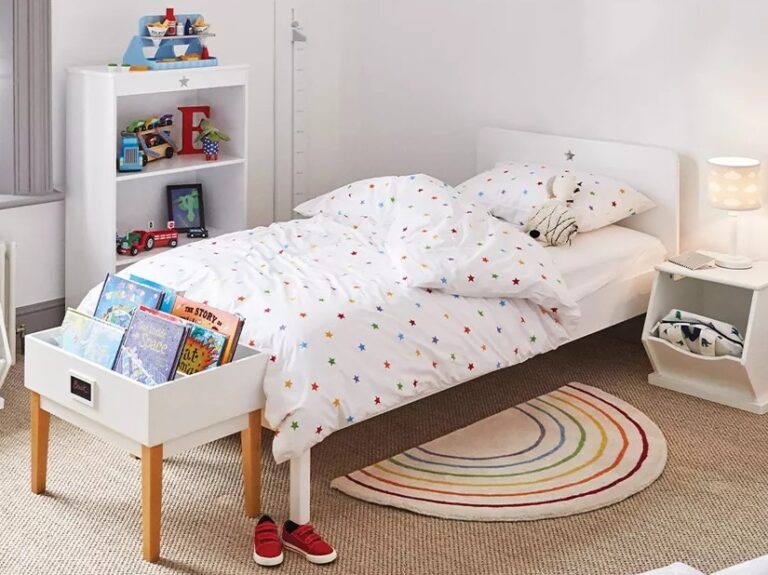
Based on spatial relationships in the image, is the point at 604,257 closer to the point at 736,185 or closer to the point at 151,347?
the point at 736,185

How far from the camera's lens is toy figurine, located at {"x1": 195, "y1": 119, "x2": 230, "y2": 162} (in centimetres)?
421

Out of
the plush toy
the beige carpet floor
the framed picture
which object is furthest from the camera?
the framed picture

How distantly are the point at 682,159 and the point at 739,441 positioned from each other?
1.12 meters

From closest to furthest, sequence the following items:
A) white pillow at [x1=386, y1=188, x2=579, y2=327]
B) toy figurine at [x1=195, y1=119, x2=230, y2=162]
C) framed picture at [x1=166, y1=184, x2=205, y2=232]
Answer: white pillow at [x1=386, y1=188, x2=579, y2=327] < toy figurine at [x1=195, y1=119, x2=230, y2=162] < framed picture at [x1=166, y1=184, x2=205, y2=232]

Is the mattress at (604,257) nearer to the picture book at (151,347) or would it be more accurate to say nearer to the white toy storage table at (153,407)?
the white toy storage table at (153,407)

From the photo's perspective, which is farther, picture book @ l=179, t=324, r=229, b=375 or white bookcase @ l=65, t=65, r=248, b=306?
white bookcase @ l=65, t=65, r=248, b=306

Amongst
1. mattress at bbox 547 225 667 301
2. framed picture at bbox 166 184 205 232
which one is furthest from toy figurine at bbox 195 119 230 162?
mattress at bbox 547 225 667 301

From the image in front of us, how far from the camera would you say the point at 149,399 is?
7.95 feet

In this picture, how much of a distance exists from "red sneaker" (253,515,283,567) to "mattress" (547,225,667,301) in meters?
1.34

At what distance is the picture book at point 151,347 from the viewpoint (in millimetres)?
2525

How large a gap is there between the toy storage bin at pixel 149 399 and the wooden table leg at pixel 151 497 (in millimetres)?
33

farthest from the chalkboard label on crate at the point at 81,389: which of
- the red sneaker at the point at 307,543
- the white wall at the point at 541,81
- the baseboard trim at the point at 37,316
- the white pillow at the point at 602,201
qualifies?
the white wall at the point at 541,81

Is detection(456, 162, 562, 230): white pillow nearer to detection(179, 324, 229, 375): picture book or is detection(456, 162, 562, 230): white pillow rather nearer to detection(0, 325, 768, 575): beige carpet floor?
detection(0, 325, 768, 575): beige carpet floor

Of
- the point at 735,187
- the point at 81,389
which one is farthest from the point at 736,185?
the point at 81,389
